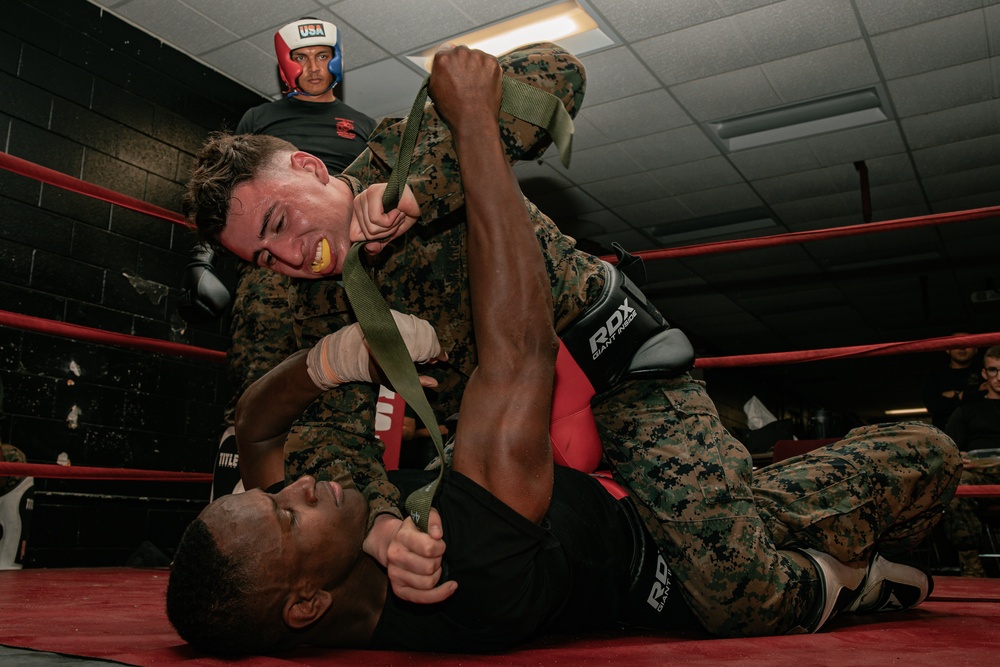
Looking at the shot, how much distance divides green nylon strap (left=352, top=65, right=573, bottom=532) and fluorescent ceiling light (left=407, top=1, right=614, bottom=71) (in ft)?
9.63

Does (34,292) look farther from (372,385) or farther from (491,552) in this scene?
(491,552)

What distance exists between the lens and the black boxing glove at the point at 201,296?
9.14 feet

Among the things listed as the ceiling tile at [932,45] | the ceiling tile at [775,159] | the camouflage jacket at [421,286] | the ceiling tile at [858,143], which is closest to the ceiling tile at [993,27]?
the ceiling tile at [932,45]

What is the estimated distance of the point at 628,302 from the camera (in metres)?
1.52

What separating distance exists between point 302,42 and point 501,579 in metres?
2.84

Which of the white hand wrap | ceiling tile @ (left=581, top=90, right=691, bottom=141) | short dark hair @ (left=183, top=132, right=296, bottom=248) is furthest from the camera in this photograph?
ceiling tile @ (left=581, top=90, right=691, bottom=141)

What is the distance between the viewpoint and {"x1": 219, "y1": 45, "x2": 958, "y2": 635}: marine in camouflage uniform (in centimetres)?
139

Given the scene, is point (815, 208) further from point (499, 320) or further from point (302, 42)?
point (499, 320)

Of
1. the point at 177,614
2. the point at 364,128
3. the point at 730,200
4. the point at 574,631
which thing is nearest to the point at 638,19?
the point at 364,128

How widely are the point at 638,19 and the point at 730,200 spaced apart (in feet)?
8.35

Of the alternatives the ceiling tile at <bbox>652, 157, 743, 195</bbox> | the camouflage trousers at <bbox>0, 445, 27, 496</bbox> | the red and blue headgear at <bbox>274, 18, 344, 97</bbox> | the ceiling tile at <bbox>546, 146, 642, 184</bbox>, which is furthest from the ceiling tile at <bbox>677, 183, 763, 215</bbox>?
the camouflage trousers at <bbox>0, 445, 27, 496</bbox>

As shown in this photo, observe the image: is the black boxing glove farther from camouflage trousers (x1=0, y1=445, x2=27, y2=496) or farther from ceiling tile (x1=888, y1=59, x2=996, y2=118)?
ceiling tile (x1=888, y1=59, x2=996, y2=118)

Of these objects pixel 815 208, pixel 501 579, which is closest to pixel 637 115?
pixel 815 208

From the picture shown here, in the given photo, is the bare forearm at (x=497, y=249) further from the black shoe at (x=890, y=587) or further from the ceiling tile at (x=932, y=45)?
the ceiling tile at (x=932, y=45)
